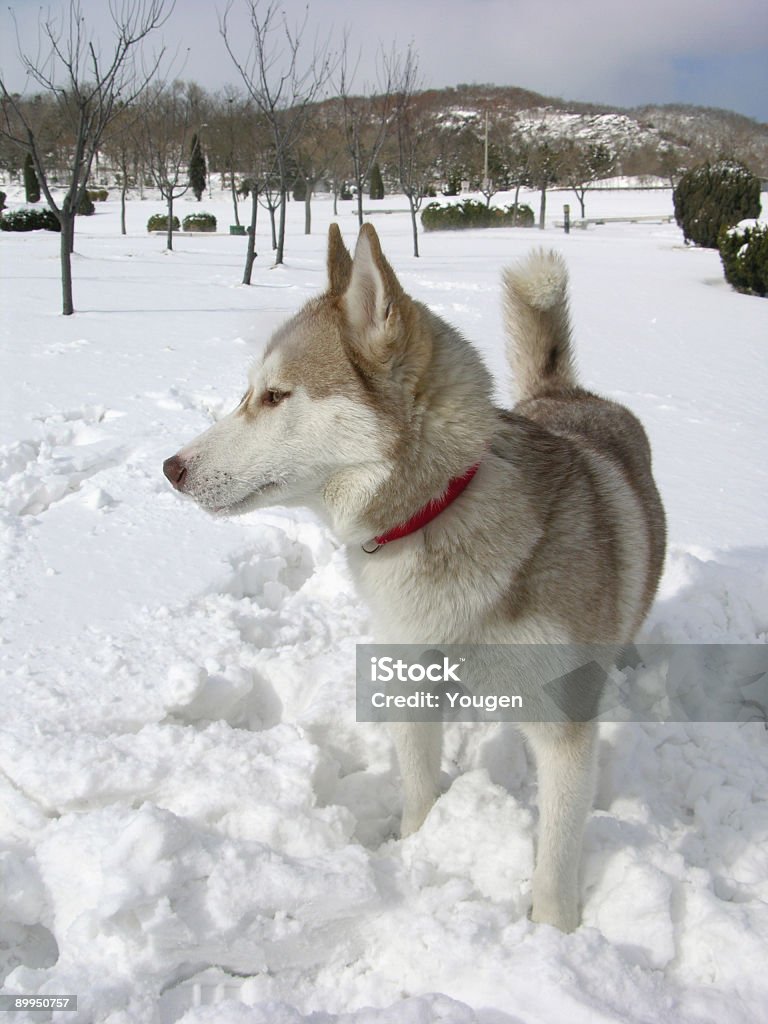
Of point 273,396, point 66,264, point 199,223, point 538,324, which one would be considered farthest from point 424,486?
point 199,223

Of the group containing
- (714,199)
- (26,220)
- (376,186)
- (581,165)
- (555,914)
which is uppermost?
(581,165)

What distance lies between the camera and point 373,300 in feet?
5.76

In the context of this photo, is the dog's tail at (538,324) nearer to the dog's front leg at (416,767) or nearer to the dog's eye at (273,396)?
the dog's eye at (273,396)

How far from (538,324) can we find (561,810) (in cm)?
192

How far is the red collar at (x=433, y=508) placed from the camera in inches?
71.3

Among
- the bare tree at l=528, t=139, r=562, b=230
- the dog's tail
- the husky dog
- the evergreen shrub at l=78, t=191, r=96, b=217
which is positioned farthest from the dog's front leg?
the evergreen shrub at l=78, t=191, r=96, b=217

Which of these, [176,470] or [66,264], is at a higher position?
[66,264]

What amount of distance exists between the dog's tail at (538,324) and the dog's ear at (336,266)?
4.05 feet

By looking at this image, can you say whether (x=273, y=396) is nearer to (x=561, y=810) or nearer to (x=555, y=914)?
(x=561, y=810)

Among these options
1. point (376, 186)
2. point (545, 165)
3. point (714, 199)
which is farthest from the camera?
point (376, 186)

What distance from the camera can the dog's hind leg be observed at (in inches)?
76.0

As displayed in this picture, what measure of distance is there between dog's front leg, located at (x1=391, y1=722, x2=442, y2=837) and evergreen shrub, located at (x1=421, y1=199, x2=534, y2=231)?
30.9 m

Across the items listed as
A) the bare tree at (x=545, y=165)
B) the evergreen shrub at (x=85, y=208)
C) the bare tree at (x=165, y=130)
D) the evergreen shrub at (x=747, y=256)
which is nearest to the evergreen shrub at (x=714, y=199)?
the evergreen shrub at (x=747, y=256)

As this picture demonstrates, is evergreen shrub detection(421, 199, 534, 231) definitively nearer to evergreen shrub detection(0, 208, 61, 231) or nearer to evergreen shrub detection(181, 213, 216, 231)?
evergreen shrub detection(181, 213, 216, 231)
